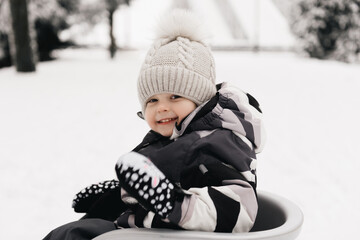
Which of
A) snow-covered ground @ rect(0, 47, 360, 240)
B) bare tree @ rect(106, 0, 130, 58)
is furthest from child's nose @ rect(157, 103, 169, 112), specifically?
bare tree @ rect(106, 0, 130, 58)

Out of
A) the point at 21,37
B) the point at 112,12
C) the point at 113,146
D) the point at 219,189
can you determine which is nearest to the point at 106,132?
the point at 113,146

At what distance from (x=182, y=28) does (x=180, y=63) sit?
19 cm

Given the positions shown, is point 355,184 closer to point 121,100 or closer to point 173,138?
point 173,138

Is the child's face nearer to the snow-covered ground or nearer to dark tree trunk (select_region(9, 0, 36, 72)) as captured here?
the snow-covered ground

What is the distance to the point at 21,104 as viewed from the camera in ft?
22.4

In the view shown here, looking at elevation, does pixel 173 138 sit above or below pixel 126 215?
above

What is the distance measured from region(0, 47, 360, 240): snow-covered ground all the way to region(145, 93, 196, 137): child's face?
1682 millimetres

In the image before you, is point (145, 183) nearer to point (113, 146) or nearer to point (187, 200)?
point (187, 200)

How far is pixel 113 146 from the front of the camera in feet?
16.0

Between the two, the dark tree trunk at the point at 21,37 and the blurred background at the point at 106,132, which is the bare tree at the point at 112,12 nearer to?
the blurred background at the point at 106,132

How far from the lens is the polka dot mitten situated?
1.31 metres

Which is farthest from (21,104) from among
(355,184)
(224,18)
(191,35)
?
(224,18)

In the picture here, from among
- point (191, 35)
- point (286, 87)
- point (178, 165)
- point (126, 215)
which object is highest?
point (191, 35)

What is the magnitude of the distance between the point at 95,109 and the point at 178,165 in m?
5.04
